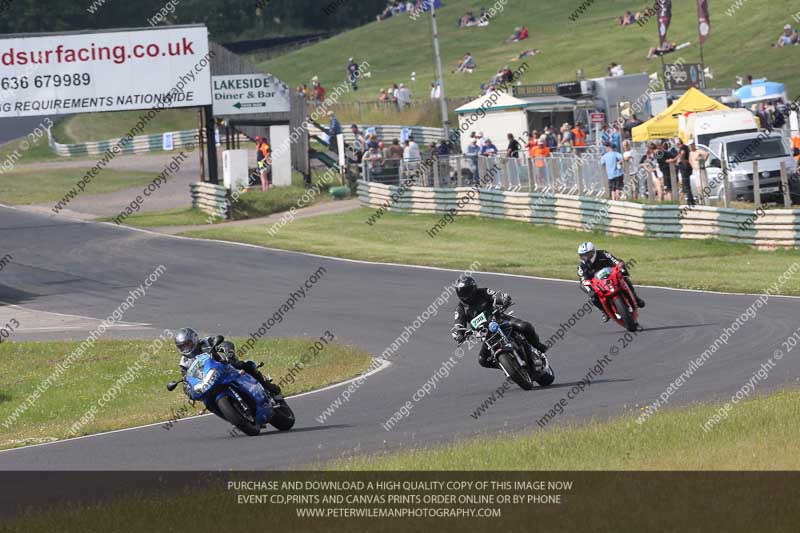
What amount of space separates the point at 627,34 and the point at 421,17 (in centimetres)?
2377

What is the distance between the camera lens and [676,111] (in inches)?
1342

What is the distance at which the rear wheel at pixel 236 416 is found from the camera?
12789mm

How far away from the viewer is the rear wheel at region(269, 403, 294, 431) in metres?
13.3

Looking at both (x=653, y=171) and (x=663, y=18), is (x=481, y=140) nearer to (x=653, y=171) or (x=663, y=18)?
(x=663, y=18)

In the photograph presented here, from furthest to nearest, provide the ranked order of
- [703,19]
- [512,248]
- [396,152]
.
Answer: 1. [703,19]
2. [396,152]
3. [512,248]

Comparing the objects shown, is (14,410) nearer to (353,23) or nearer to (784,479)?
(784,479)

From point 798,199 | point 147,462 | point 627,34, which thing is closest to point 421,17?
point 627,34

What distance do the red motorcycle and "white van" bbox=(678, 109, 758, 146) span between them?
1430cm

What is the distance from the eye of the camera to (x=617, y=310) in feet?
60.8

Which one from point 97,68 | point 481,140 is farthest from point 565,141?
point 97,68

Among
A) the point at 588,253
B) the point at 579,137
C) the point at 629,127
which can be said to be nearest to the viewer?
the point at 588,253

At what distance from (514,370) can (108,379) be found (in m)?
7.10

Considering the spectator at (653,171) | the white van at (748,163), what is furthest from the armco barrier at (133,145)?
the white van at (748,163)

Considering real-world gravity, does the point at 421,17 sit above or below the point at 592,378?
above
